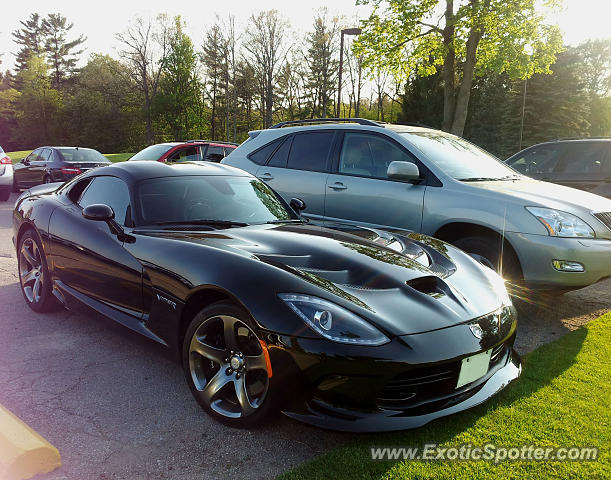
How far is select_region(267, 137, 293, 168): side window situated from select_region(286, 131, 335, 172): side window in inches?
2.4

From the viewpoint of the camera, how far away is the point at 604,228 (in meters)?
4.27

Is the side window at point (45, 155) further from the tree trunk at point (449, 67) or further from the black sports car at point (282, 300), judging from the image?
the tree trunk at point (449, 67)

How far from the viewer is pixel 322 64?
49.6m

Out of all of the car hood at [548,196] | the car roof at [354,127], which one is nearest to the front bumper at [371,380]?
the car hood at [548,196]

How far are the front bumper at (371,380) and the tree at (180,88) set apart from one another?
48.8m

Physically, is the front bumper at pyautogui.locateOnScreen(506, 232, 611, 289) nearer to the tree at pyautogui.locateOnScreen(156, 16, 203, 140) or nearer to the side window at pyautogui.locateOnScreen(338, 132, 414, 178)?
the side window at pyautogui.locateOnScreen(338, 132, 414, 178)

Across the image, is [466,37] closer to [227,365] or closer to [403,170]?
[403,170]

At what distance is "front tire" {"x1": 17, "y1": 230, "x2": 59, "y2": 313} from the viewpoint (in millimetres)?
4301

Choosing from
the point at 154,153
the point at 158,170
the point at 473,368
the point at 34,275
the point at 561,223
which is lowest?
the point at 34,275

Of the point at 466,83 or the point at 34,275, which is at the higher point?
the point at 466,83

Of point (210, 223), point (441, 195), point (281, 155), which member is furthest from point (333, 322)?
point (281, 155)

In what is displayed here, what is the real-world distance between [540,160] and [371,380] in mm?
7406

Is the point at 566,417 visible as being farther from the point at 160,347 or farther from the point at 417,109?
the point at 417,109

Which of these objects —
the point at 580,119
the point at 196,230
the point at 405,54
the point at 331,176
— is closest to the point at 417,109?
the point at 580,119
